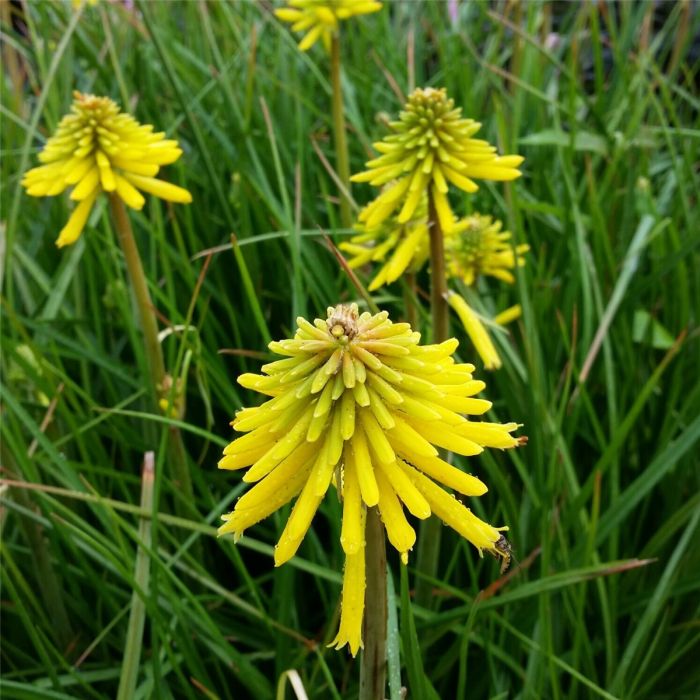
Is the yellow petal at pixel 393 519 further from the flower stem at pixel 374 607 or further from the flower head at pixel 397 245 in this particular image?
the flower head at pixel 397 245

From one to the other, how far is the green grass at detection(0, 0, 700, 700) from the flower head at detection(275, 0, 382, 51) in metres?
0.31

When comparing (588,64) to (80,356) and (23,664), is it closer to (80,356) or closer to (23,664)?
(80,356)

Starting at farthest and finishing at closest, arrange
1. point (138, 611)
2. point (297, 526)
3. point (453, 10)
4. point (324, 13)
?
1. point (453, 10)
2. point (324, 13)
3. point (138, 611)
4. point (297, 526)

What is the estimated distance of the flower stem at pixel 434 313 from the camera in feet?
6.25

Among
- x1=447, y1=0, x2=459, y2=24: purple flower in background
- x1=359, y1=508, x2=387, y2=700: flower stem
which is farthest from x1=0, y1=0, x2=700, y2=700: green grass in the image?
x1=447, y1=0, x2=459, y2=24: purple flower in background

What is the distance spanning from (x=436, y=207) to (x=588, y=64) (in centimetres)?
497

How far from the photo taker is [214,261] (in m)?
3.06

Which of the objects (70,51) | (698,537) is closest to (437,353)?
(698,537)

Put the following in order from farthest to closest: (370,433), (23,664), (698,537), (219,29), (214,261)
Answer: (219,29)
(214,261)
(23,664)
(698,537)
(370,433)

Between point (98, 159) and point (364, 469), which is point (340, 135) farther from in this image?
point (364, 469)

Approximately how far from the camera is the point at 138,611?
1.69 metres

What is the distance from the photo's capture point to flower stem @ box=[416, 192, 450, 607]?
1904 mm

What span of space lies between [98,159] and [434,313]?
0.94 meters

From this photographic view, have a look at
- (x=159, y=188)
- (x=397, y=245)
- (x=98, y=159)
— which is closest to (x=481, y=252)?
(x=397, y=245)
